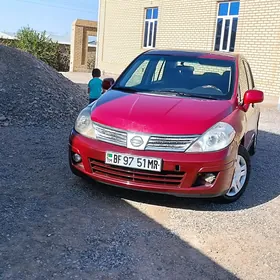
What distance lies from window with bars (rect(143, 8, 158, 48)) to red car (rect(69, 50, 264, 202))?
15.5 m

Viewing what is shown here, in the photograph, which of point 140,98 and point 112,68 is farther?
point 112,68

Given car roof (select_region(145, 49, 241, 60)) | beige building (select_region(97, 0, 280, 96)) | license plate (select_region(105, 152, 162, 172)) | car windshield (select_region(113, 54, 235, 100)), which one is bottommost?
license plate (select_region(105, 152, 162, 172))

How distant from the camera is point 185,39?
17188 millimetres

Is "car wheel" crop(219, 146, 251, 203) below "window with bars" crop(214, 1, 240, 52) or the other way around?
below

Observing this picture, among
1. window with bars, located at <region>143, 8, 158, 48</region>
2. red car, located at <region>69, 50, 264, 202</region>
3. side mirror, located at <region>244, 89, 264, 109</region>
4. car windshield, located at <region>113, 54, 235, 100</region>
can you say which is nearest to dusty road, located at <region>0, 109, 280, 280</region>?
red car, located at <region>69, 50, 264, 202</region>

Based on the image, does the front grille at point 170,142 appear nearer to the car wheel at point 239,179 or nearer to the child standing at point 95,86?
the car wheel at point 239,179

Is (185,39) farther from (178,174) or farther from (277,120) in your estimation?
(178,174)

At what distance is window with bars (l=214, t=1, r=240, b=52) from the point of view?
48.7ft

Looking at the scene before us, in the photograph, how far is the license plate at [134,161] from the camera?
364cm

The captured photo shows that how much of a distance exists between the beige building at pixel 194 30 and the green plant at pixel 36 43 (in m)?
4.64

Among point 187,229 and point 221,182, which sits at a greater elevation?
point 221,182

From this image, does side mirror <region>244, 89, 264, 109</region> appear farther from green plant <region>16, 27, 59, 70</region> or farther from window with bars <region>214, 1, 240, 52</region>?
green plant <region>16, 27, 59, 70</region>

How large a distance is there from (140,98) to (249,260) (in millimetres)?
2146

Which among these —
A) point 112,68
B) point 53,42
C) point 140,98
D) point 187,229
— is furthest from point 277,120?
point 53,42
